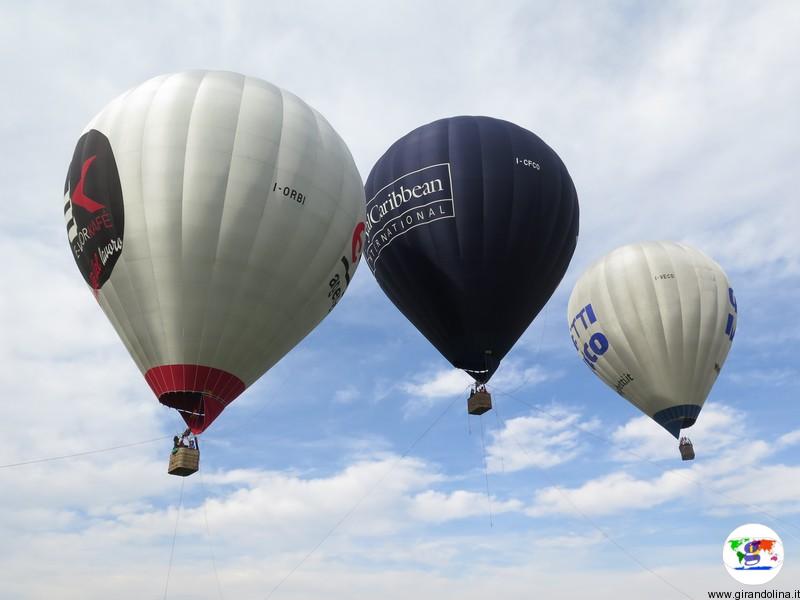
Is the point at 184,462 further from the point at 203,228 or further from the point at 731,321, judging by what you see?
the point at 731,321

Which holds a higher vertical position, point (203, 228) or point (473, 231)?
point (473, 231)

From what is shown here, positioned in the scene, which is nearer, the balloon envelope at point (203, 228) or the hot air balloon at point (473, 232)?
the balloon envelope at point (203, 228)

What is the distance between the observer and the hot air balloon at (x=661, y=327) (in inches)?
1000

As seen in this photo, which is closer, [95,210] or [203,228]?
[203,228]

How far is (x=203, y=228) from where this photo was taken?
14898 millimetres

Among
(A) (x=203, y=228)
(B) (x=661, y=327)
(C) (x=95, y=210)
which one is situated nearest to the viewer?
(A) (x=203, y=228)

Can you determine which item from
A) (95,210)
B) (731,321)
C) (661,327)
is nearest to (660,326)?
(661,327)

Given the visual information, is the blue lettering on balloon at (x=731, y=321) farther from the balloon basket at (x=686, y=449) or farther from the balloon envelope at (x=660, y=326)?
the balloon basket at (x=686, y=449)

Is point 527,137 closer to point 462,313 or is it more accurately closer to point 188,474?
point 462,313

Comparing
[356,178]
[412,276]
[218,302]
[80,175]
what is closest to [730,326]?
[412,276]

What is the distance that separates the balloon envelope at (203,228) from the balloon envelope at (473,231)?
444 cm

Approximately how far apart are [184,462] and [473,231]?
1025 centimetres

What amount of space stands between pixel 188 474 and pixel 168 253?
4.79 meters

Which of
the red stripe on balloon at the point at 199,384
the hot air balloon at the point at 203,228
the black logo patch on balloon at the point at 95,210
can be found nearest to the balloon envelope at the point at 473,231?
the hot air balloon at the point at 203,228
